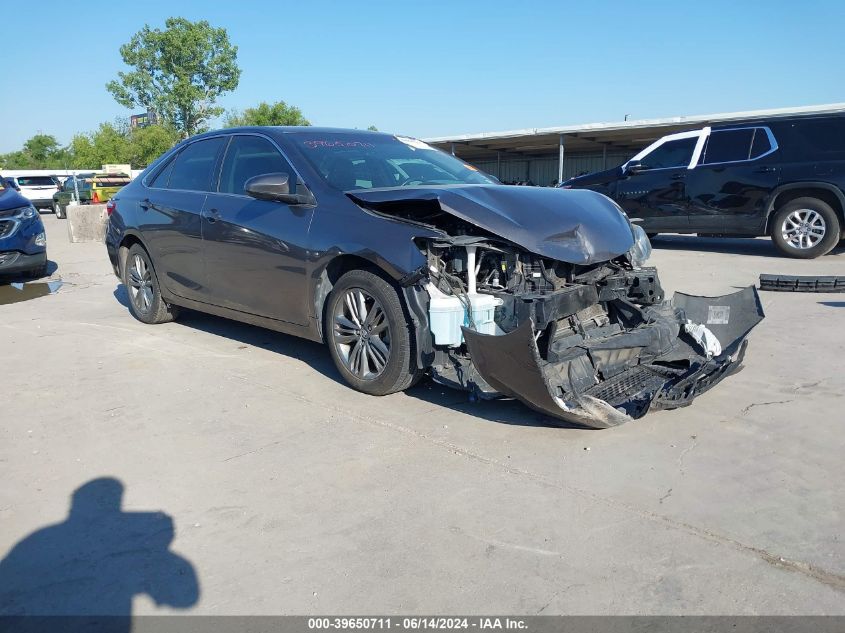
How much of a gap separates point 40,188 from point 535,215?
122ft

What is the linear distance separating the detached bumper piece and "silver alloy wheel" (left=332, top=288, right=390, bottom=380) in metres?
5.26

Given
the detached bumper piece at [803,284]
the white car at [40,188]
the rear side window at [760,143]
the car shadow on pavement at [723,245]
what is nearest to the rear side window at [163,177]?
the detached bumper piece at [803,284]

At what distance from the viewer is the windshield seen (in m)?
4.72

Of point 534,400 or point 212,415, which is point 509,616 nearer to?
point 534,400

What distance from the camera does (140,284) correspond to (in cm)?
667

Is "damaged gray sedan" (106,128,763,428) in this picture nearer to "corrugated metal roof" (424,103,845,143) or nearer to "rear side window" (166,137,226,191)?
"rear side window" (166,137,226,191)

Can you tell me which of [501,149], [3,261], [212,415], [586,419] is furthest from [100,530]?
[501,149]

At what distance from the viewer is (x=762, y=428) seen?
384 cm

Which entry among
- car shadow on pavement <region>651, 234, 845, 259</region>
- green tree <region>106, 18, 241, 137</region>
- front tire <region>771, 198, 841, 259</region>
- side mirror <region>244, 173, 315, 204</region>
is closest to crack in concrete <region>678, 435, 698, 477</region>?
side mirror <region>244, 173, 315, 204</region>

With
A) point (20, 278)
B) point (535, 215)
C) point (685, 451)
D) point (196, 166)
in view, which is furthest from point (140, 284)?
point (685, 451)

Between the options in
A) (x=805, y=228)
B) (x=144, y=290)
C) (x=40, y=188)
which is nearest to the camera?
(x=144, y=290)

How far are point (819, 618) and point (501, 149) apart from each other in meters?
20.8

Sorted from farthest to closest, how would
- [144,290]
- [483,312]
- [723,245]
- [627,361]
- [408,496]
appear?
[723,245]
[144,290]
[627,361]
[483,312]
[408,496]

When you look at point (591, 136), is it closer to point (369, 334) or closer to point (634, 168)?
point (634, 168)
